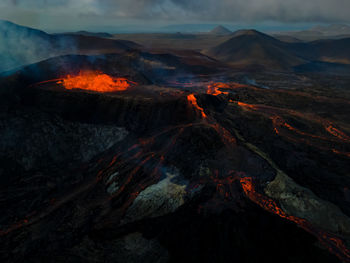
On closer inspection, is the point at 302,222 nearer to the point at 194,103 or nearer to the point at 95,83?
the point at 194,103

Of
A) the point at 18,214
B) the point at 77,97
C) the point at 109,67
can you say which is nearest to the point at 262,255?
the point at 18,214

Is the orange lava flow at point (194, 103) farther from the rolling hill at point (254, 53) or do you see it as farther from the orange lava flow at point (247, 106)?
the rolling hill at point (254, 53)

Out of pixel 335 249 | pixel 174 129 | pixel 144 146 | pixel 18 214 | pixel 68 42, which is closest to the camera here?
pixel 335 249

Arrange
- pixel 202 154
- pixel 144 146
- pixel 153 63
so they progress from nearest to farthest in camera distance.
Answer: pixel 202 154 < pixel 144 146 < pixel 153 63

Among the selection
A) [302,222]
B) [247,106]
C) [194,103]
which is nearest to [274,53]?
[247,106]

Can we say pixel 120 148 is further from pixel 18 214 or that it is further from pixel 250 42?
pixel 250 42
